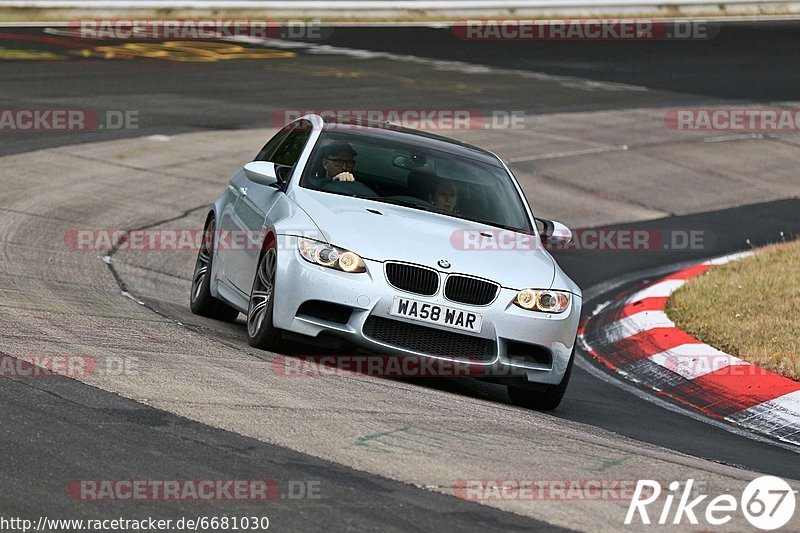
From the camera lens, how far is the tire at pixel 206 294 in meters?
9.81

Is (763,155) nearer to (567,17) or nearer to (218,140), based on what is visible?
(218,140)

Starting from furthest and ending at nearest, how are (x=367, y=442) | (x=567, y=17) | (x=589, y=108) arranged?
(x=567, y=17), (x=589, y=108), (x=367, y=442)

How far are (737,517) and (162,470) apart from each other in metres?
2.22

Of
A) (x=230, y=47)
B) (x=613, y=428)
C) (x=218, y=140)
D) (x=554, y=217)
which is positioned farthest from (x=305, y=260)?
(x=230, y=47)

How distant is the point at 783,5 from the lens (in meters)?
35.0

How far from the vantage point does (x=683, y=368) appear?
9750 mm

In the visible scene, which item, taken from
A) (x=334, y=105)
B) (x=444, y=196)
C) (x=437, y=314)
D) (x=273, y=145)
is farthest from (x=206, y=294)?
(x=334, y=105)

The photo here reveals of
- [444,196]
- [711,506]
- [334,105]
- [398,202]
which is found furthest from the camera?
[334,105]

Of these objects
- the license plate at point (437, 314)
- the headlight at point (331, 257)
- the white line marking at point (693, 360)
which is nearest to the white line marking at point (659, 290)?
the white line marking at point (693, 360)

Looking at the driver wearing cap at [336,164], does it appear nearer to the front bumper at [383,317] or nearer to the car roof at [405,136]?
the car roof at [405,136]

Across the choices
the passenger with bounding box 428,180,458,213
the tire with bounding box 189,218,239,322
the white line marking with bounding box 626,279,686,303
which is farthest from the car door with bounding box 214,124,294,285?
the white line marking with bounding box 626,279,686,303

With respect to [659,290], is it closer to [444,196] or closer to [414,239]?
[444,196]

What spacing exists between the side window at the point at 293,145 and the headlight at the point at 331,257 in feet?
4.54

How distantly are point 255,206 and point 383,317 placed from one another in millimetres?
→ 1762
